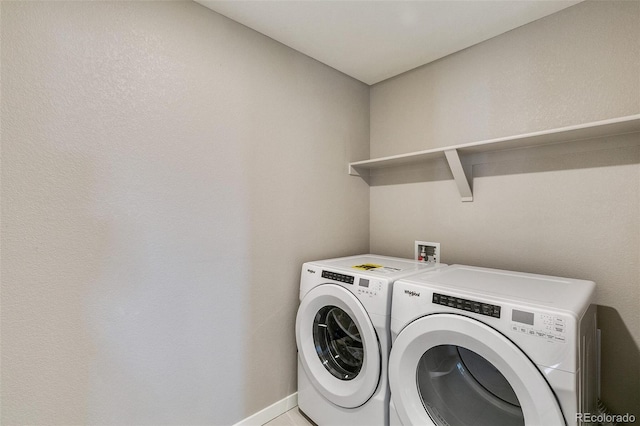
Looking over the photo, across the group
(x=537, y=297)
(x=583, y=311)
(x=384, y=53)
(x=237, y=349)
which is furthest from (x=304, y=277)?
(x=384, y=53)

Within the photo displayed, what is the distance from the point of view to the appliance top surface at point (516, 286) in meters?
1.00

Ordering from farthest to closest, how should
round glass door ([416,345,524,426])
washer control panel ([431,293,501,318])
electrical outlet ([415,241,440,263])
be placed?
electrical outlet ([415,241,440,263]) → round glass door ([416,345,524,426]) → washer control panel ([431,293,501,318])

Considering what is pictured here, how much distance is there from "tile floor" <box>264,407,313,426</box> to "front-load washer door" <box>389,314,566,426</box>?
737 mm

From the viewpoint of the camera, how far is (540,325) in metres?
0.90

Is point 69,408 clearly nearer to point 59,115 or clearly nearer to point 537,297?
point 59,115

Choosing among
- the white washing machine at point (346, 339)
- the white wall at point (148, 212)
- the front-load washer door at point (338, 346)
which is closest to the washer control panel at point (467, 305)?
the white washing machine at point (346, 339)

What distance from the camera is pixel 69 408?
110 centimetres

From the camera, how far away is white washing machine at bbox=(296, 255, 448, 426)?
4.37 ft

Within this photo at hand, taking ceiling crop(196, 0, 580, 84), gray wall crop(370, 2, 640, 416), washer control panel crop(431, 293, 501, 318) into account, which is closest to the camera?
washer control panel crop(431, 293, 501, 318)

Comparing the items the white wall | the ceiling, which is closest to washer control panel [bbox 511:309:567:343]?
the white wall

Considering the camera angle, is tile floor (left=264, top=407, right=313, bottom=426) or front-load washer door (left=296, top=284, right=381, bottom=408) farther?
tile floor (left=264, top=407, right=313, bottom=426)

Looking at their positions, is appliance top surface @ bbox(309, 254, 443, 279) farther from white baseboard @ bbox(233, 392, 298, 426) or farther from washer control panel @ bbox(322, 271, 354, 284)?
white baseboard @ bbox(233, 392, 298, 426)

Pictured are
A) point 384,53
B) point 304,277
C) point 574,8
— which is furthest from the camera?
point 384,53

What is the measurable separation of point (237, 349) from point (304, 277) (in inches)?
20.7
